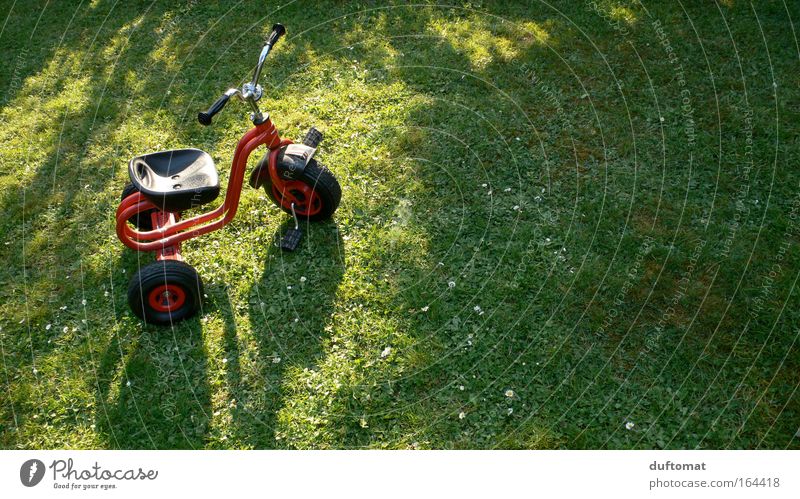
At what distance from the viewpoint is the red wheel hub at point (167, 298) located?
4.53 m

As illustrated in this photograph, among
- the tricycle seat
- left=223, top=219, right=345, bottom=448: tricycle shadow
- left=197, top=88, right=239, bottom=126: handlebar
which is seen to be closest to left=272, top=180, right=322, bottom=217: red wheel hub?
left=223, top=219, right=345, bottom=448: tricycle shadow

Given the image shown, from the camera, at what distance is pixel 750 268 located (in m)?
4.79

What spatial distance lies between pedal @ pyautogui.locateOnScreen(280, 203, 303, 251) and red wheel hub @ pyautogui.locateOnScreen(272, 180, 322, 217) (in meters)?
0.09

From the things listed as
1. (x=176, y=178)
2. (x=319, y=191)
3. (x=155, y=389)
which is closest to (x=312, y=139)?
(x=319, y=191)

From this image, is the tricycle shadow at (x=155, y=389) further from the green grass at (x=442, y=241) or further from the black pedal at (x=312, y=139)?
the black pedal at (x=312, y=139)

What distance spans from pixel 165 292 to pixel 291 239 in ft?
3.66

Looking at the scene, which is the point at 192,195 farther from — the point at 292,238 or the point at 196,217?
the point at 292,238

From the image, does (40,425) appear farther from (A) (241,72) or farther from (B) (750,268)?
(B) (750,268)

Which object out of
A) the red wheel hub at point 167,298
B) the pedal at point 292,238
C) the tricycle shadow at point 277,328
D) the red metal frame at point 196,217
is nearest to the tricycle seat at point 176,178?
the red metal frame at point 196,217

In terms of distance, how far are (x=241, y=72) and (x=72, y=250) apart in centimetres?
292
